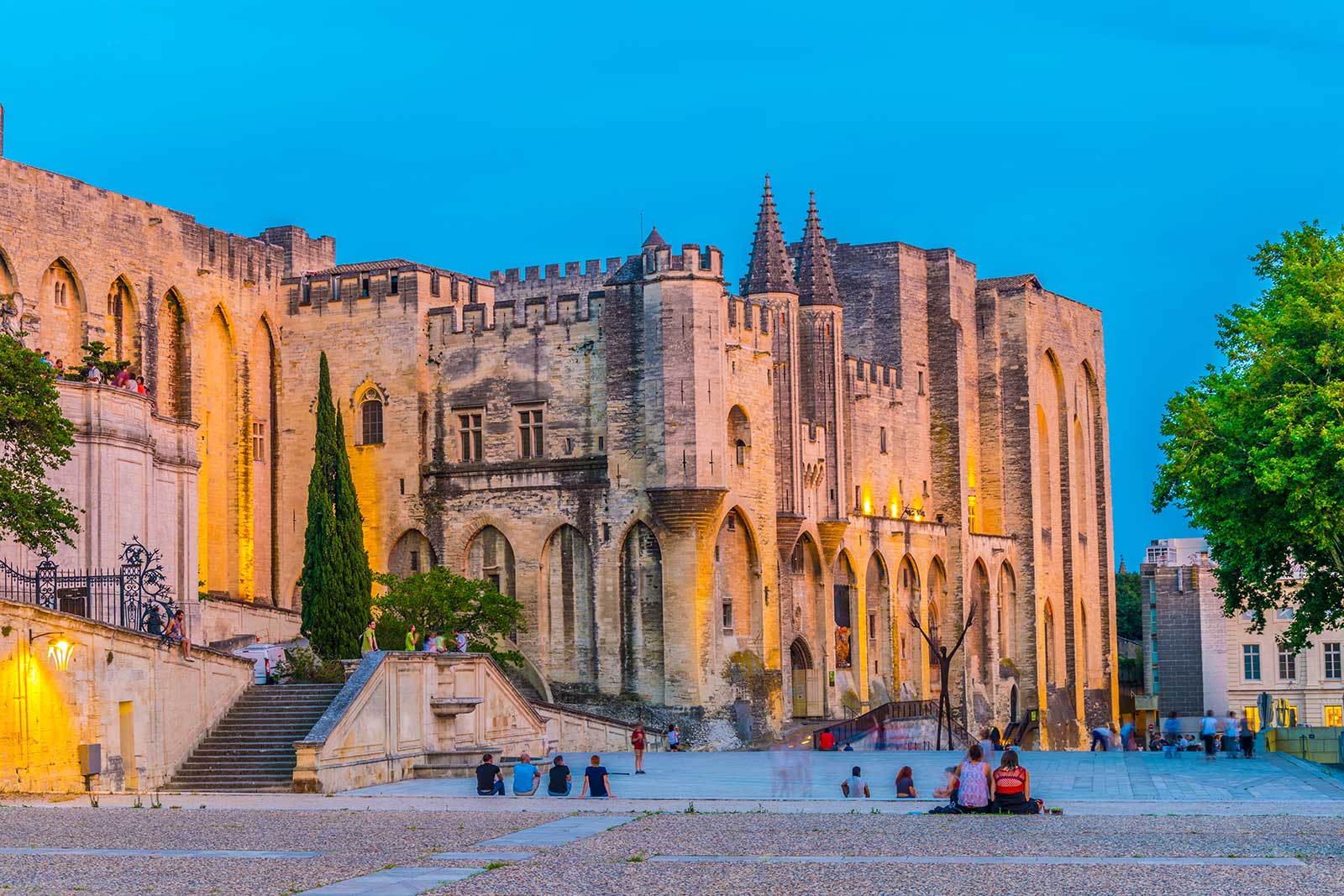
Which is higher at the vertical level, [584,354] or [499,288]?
[499,288]

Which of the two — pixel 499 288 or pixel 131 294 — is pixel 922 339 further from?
pixel 131 294

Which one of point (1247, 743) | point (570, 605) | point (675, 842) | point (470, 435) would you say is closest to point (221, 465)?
point (470, 435)

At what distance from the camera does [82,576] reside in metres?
40.2

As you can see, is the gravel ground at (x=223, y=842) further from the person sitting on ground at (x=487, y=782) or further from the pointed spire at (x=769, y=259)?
the pointed spire at (x=769, y=259)

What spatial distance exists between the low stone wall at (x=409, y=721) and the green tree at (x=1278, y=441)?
1407cm

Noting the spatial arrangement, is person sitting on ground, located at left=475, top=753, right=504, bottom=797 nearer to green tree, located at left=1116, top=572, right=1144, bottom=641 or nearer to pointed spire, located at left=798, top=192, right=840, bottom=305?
pointed spire, located at left=798, top=192, right=840, bottom=305

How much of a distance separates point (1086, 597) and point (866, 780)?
49.2 meters

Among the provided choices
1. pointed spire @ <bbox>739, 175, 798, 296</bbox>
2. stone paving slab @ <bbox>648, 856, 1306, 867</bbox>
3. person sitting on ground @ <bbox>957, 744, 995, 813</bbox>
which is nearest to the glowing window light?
stone paving slab @ <bbox>648, 856, 1306, 867</bbox>

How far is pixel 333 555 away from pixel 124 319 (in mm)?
8675

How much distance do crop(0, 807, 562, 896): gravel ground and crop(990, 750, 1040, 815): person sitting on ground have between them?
6290 millimetres

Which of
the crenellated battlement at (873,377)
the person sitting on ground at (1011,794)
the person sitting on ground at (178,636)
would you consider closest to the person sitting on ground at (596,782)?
the person sitting on ground at (1011,794)

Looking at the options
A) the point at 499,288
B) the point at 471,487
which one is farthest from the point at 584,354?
the point at 499,288

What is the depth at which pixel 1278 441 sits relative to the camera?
38.8 metres

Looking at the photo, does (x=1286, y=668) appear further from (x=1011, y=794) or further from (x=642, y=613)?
(x=1011, y=794)
